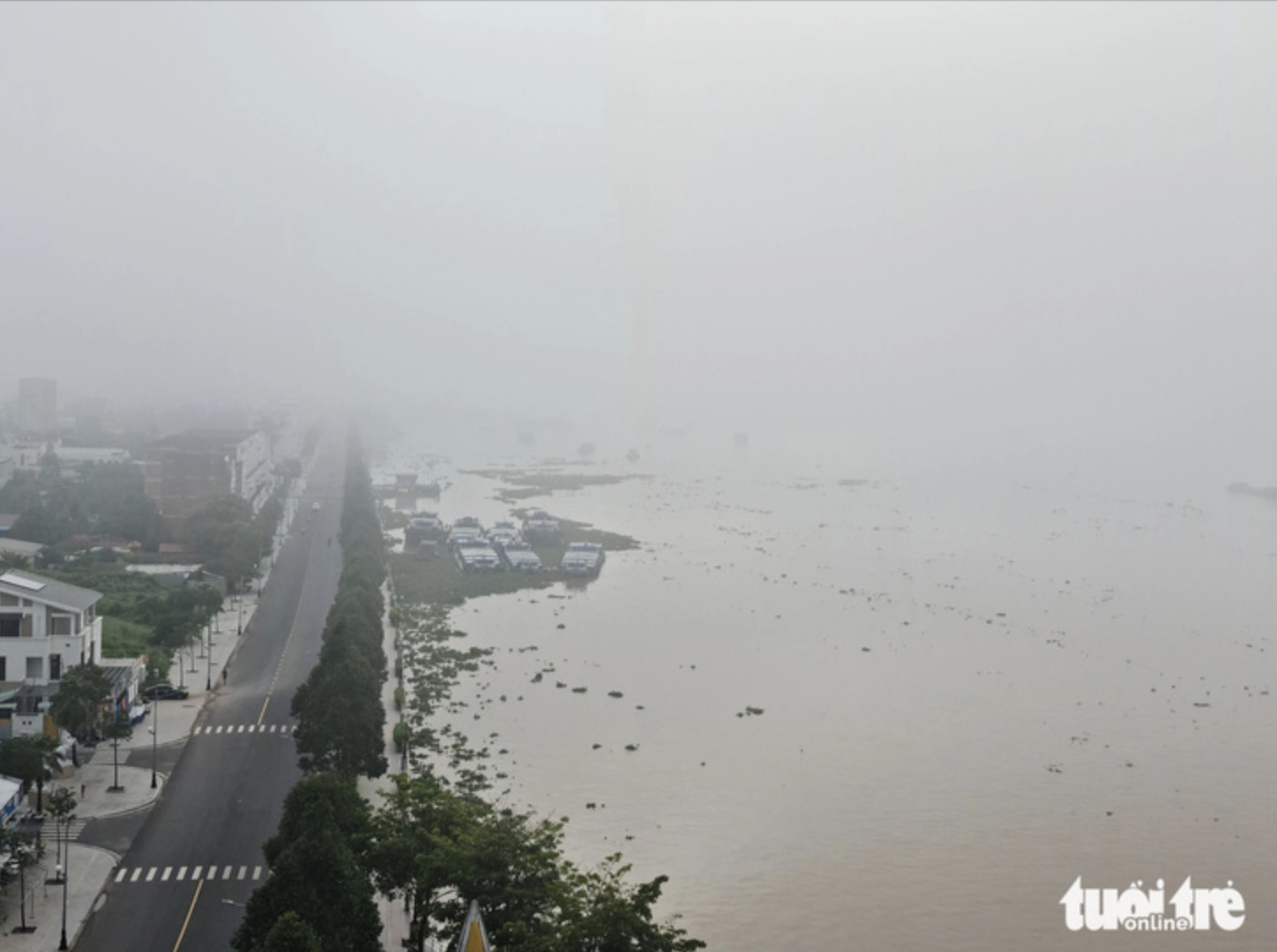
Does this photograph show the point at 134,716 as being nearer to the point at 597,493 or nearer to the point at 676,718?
the point at 676,718

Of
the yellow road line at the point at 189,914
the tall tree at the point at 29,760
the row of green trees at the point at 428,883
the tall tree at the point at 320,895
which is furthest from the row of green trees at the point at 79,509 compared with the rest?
the tall tree at the point at 320,895

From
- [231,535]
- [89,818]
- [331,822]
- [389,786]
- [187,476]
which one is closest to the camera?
[331,822]

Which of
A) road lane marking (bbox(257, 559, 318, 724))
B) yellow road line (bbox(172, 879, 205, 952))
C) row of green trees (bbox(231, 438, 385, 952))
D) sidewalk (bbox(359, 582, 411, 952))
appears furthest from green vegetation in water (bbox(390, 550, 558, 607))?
yellow road line (bbox(172, 879, 205, 952))

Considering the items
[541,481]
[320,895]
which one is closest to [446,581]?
[320,895]

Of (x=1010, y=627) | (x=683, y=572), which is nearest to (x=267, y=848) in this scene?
(x=1010, y=627)

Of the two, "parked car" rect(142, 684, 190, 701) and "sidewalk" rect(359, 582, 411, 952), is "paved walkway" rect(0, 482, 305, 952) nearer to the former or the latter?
"parked car" rect(142, 684, 190, 701)

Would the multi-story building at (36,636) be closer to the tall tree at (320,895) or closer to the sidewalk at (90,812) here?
the sidewalk at (90,812)

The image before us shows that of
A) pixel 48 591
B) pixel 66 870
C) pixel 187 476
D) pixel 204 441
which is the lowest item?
pixel 66 870

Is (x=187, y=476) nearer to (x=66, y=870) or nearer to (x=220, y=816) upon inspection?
(x=220, y=816)
